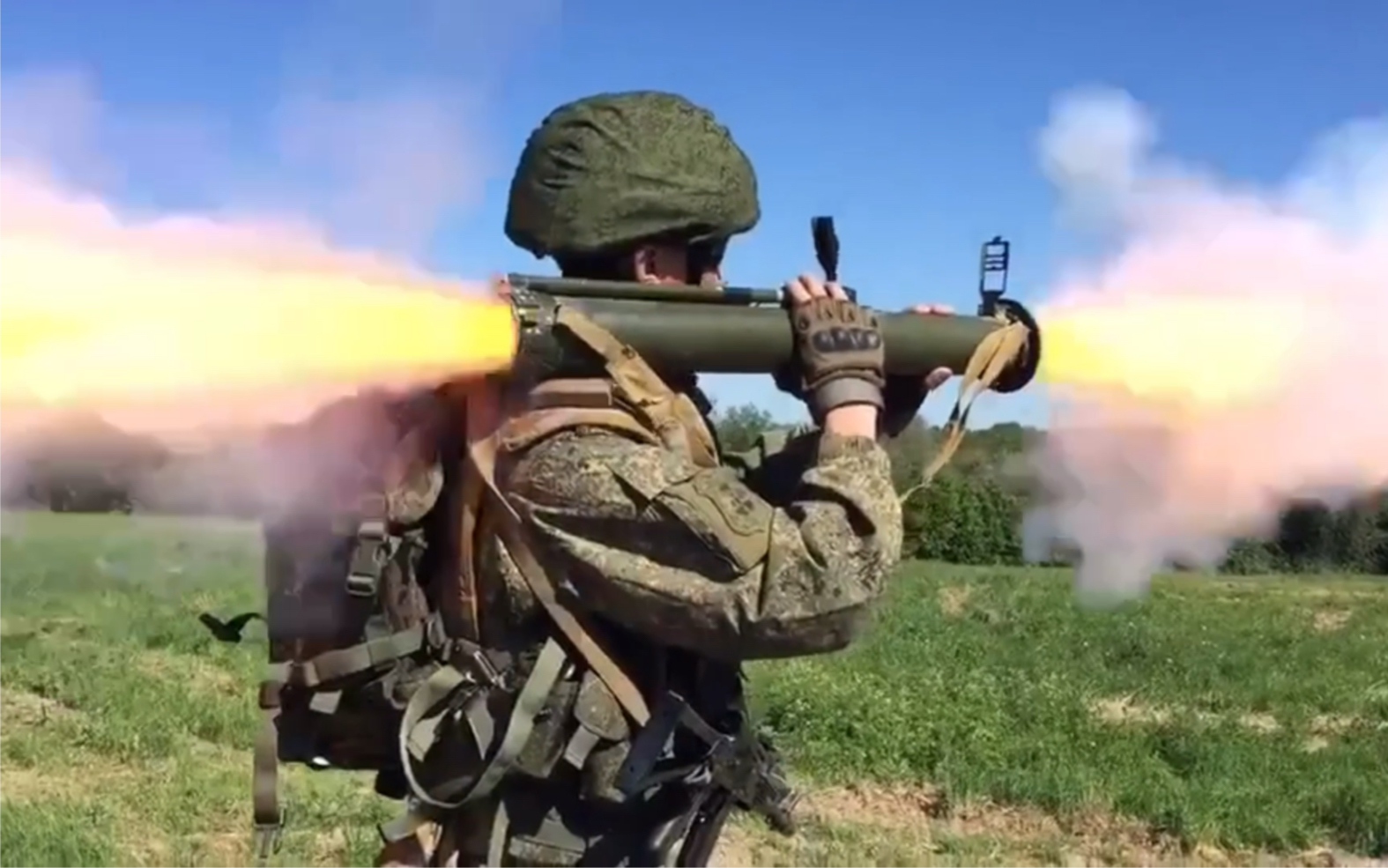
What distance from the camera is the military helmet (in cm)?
371

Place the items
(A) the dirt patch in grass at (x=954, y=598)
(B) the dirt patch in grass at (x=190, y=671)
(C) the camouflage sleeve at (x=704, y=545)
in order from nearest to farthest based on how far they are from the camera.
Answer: (C) the camouflage sleeve at (x=704, y=545) → (B) the dirt patch in grass at (x=190, y=671) → (A) the dirt patch in grass at (x=954, y=598)

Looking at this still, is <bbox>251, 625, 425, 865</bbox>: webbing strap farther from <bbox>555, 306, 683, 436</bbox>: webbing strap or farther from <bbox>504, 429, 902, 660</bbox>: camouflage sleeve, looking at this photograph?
<bbox>555, 306, 683, 436</bbox>: webbing strap

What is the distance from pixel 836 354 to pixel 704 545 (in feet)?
1.90

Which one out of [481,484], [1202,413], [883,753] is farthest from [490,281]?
[883,753]

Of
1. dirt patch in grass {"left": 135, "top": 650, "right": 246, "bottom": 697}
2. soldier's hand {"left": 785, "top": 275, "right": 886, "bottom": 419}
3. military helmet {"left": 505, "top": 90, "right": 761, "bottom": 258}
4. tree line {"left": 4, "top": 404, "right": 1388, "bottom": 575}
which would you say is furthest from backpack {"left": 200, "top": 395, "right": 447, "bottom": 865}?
dirt patch in grass {"left": 135, "top": 650, "right": 246, "bottom": 697}

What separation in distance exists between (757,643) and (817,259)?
1.25 meters

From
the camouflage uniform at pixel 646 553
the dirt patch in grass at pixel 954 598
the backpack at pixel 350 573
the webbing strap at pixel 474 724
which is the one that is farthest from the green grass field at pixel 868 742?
the dirt patch in grass at pixel 954 598

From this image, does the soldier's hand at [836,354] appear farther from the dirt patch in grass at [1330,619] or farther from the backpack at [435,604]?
the dirt patch in grass at [1330,619]

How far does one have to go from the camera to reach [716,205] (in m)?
3.79

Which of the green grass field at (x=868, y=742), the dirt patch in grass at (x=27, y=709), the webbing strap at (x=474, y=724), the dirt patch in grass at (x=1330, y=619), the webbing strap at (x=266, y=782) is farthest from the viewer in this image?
the dirt patch in grass at (x=1330, y=619)

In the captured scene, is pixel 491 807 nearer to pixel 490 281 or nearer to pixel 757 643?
pixel 757 643

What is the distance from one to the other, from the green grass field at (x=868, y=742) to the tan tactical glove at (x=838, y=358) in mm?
1289

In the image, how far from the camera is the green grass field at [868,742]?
846cm

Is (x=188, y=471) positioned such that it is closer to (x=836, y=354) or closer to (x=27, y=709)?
(x=836, y=354)
